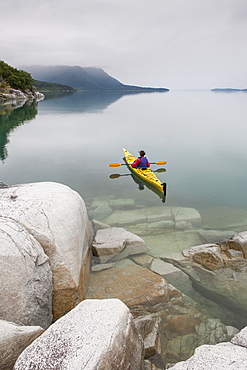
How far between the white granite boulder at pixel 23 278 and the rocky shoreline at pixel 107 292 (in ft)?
0.06

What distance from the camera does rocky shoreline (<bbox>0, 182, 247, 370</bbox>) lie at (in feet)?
11.8

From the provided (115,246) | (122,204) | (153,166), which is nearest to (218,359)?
(115,246)

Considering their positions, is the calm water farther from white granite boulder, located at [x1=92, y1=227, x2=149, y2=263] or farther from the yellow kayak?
white granite boulder, located at [x1=92, y1=227, x2=149, y2=263]

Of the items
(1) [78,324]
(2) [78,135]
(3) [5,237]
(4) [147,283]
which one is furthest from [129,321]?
(2) [78,135]

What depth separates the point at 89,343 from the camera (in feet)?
11.2

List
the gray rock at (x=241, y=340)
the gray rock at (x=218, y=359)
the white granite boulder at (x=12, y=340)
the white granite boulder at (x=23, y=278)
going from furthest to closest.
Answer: the white granite boulder at (x=23, y=278), the gray rock at (x=241, y=340), the white granite boulder at (x=12, y=340), the gray rock at (x=218, y=359)

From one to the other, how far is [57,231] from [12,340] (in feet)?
7.84

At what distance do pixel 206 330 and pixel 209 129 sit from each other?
123ft

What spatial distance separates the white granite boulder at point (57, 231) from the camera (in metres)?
5.60

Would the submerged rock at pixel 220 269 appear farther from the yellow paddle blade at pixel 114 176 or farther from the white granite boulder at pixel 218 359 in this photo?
the yellow paddle blade at pixel 114 176

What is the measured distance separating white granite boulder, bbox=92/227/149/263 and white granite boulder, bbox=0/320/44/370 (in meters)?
4.57

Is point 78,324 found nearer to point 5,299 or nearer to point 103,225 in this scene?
point 5,299

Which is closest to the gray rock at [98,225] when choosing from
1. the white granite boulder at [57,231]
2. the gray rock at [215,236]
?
the gray rock at [215,236]

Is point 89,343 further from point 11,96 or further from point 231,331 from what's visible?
point 11,96
